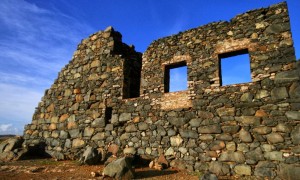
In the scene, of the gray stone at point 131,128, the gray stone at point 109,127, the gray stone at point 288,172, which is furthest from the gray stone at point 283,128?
the gray stone at point 109,127

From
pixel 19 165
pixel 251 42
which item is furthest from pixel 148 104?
pixel 19 165

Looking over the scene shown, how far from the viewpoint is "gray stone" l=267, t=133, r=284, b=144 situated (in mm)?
5719

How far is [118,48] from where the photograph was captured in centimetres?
1003

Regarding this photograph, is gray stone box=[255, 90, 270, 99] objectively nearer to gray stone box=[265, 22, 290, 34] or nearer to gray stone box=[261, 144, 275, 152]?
gray stone box=[261, 144, 275, 152]

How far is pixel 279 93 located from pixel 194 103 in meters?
2.29

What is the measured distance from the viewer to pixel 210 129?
265 inches

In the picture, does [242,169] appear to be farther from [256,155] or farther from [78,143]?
[78,143]

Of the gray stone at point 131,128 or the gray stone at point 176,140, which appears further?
the gray stone at point 131,128

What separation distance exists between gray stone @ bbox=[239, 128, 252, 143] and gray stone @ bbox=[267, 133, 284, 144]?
1.44 ft

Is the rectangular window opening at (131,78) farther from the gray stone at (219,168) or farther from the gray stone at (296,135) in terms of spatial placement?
the gray stone at (296,135)

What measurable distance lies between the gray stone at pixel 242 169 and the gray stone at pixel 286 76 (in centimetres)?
229

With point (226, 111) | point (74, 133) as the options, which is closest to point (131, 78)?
point (74, 133)

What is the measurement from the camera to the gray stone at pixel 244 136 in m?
6.09

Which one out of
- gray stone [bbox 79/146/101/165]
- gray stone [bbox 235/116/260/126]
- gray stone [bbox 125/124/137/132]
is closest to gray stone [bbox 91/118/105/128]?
gray stone [bbox 125/124/137/132]
